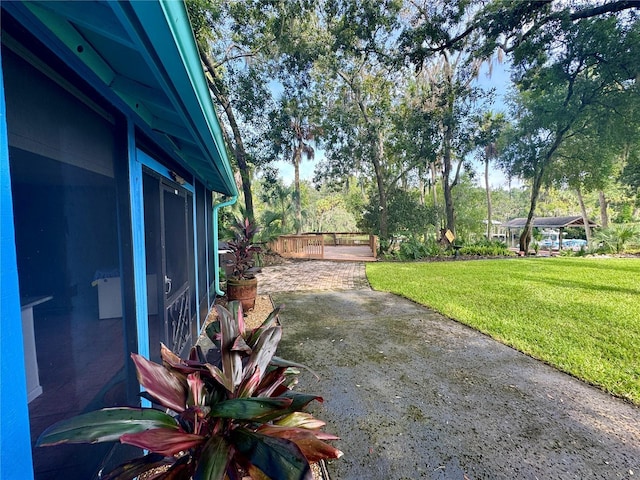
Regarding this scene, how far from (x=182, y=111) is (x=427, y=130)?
12768 millimetres

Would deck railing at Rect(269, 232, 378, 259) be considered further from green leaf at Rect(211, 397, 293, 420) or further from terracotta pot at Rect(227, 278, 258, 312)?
green leaf at Rect(211, 397, 293, 420)

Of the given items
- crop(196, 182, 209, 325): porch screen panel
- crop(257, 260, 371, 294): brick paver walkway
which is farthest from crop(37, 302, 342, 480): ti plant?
crop(257, 260, 371, 294): brick paver walkway

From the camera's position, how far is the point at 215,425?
0.99 m

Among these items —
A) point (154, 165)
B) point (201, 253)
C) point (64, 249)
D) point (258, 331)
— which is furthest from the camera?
point (201, 253)

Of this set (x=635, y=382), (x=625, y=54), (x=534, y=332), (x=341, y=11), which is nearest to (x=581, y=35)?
(x=625, y=54)

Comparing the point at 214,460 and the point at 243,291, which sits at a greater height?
the point at 214,460

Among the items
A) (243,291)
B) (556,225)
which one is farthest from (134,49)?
(556,225)

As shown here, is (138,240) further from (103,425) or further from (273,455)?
(273,455)

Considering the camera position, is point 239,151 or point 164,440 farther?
point 239,151

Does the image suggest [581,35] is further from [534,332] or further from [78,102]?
[78,102]

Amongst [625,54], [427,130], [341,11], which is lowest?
[427,130]

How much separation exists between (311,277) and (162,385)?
7177 millimetres

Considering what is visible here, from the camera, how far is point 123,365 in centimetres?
151

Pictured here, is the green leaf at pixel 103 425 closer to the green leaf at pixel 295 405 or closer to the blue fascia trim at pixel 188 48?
the green leaf at pixel 295 405
